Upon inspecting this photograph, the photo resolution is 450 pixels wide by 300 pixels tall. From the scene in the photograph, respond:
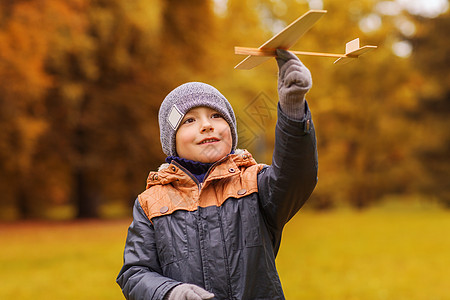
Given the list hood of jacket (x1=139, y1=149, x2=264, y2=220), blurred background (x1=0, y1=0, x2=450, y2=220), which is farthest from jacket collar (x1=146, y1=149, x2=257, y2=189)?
blurred background (x1=0, y1=0, x2=450, y2=220)

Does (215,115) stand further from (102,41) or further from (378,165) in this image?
(378,165)

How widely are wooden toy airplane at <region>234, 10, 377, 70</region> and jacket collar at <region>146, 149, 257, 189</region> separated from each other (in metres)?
0.36

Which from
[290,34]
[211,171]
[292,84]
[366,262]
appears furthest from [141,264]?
[366,262]

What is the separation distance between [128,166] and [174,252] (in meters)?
12.7

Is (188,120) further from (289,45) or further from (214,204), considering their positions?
(289,45)

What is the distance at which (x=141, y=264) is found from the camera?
6.03 ft

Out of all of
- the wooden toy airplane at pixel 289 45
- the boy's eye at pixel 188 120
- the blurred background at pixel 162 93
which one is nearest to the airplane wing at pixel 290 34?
the wooden toy airplane at pixel 289 45

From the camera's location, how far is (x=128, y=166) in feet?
46.9

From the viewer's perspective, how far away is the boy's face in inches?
75.5

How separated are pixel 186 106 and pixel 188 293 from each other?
2.32 ft

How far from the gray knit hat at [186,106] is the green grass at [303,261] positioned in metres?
4.35

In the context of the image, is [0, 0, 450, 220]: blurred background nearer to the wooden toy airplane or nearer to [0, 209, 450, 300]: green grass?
[0, 209, 450, 300]: green grass

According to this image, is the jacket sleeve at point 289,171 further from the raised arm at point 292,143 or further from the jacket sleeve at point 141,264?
the jacket sleeve at point 141,264

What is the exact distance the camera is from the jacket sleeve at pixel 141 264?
175cm
